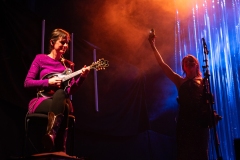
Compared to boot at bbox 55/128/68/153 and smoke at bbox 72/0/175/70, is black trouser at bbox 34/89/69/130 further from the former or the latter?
smoke at bbox 72/0/175/70

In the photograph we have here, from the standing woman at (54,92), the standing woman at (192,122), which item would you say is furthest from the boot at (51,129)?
the standing woman at (192,122)

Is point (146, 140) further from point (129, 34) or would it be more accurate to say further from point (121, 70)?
point (129, 34)

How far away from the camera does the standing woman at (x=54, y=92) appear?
242 cm

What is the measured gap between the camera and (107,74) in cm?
491

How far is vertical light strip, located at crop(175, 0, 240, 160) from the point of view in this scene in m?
6.06

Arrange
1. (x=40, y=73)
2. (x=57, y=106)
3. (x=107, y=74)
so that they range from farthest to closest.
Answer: (x=107, y=74), (x=40, y=73), (x=57, y=106)

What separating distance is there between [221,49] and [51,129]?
511cm

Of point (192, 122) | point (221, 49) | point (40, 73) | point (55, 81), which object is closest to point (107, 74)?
point (40, 73)

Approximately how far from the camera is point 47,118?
263 cm

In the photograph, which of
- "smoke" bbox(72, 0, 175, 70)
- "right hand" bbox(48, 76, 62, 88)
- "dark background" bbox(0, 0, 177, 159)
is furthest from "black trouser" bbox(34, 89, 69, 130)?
"smoke" bbox(72, 0, 175, 70)

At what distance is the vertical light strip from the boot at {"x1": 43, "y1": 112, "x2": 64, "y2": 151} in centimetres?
449

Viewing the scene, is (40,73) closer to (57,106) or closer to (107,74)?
(57,106)

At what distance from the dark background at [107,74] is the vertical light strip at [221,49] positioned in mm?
548

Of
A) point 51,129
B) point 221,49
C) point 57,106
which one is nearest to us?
point 51,129
